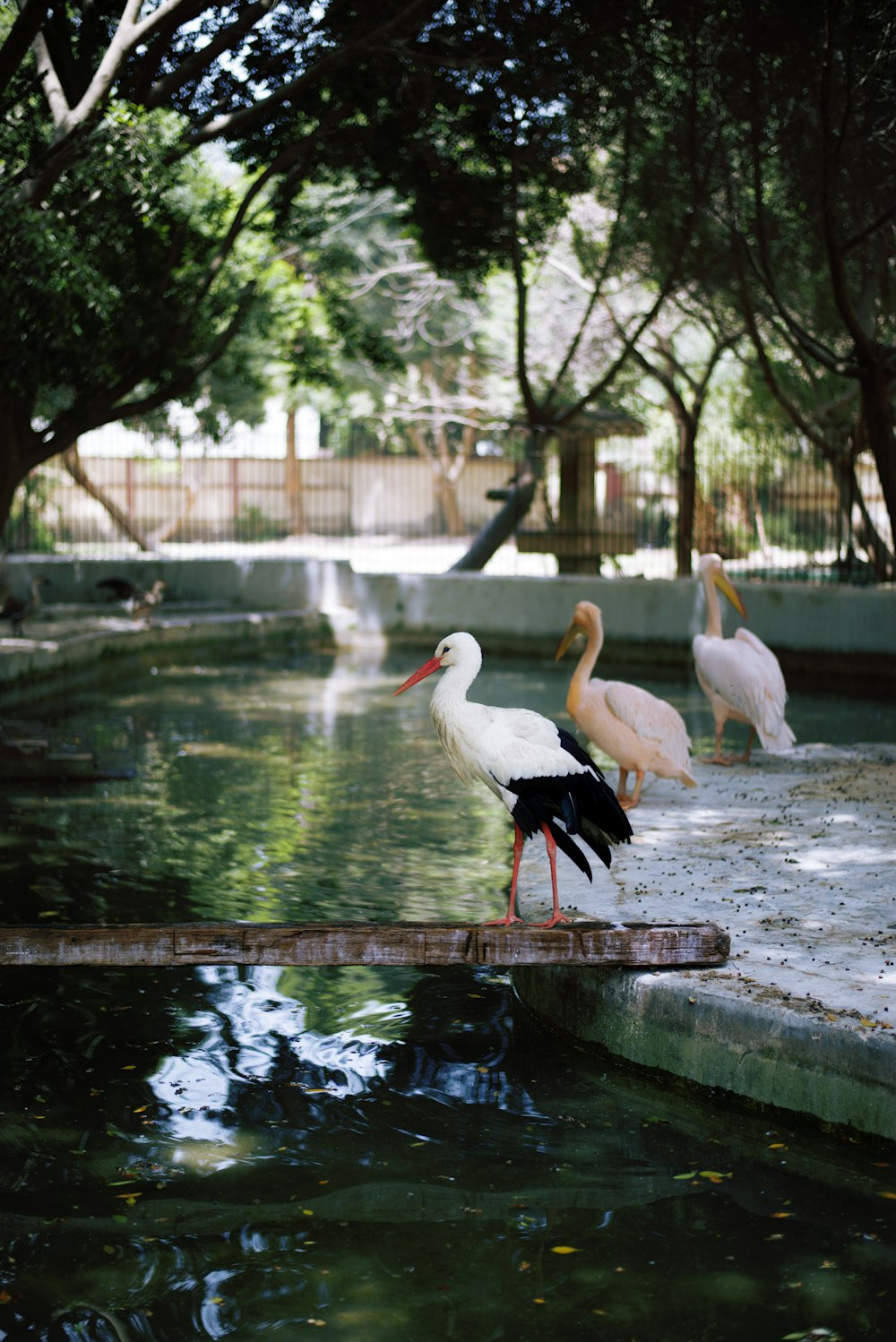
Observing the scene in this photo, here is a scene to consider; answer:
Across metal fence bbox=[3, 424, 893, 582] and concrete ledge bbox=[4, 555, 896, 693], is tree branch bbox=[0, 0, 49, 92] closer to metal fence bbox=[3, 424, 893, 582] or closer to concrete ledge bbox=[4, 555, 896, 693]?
concrete ledge bbox=[4, 555, 896, 693]

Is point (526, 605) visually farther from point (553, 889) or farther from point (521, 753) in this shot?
point (521, 753)

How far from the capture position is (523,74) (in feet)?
49.1

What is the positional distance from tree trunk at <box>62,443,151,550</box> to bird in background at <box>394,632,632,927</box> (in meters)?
21.2

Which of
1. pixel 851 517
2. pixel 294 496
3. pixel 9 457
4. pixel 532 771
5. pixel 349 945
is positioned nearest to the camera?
pixel 349 945

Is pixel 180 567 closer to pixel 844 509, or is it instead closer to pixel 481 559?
pixel 481 559

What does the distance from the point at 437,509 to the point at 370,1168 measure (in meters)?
30.1

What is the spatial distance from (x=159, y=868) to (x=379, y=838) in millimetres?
1381

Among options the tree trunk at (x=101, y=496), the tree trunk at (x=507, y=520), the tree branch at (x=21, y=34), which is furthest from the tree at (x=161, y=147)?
the tree trunk at (x=101, y=496)

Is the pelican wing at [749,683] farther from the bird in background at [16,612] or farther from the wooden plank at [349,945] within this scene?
the bird in background at [16,612]

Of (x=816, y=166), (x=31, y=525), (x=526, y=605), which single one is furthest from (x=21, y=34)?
(x=31, y=525)

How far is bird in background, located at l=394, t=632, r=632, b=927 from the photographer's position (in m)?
5.40

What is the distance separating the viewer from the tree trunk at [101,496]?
25969mm

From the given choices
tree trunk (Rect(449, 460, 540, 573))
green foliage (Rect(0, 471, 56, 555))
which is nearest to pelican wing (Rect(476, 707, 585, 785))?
tree trunk (Rect(449, 460, 540, 573))

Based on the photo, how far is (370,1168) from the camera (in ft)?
15.1
